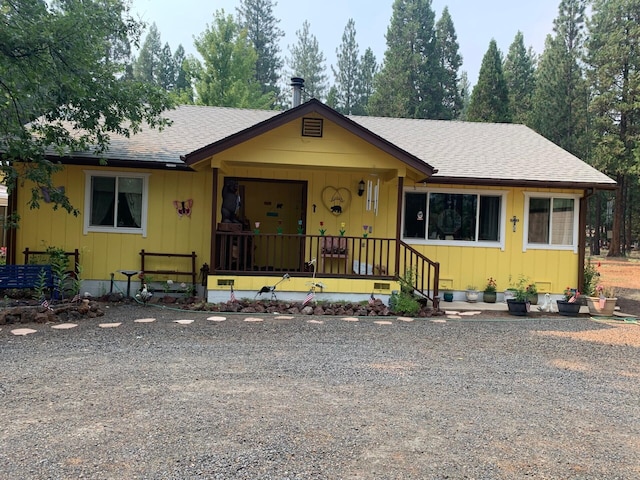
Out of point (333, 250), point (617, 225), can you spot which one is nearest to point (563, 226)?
point (333, 250)

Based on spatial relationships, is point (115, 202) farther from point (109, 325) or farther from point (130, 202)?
point (109, 325)

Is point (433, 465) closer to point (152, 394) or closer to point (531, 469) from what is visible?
point (531, 469)

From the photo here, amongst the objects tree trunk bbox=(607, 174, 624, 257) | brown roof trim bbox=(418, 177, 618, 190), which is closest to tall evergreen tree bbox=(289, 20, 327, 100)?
tree trunk bbox=(607, 174, 624, 257)

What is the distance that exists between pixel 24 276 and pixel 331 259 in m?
5.32

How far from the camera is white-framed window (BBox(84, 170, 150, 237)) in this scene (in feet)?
31.4

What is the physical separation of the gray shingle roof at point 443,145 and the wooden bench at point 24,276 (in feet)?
8.00

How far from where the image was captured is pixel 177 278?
31.8 feet

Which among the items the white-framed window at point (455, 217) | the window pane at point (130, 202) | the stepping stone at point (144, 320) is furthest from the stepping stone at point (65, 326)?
the white-framed window at point (455, 217)

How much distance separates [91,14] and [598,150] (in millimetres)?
27459

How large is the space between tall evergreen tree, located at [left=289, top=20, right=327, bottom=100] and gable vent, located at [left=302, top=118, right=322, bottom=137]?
38.9m

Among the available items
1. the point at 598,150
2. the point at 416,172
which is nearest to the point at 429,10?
the point at 598,150

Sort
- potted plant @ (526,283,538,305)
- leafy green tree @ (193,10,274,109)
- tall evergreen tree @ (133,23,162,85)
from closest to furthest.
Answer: potted plant @ (526,283,538,305) → leafy green tree @ (193,10,274,109) → tall evergreen tree @ (133,23,162,85)

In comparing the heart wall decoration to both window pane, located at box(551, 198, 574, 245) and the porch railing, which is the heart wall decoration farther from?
window pane, located at box(551, 198, 574, 245)

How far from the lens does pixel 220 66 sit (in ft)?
79.7
